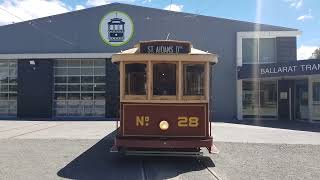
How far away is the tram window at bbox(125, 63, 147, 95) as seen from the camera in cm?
1085

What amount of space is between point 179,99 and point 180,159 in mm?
1674

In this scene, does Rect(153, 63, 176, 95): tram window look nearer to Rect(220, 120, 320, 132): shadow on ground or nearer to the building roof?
Rect(220, 120, 320, 132): shadow on ground

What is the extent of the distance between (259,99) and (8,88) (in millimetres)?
15549

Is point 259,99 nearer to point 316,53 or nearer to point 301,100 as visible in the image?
point 301,100

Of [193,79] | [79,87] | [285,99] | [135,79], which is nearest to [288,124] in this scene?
[285,99]

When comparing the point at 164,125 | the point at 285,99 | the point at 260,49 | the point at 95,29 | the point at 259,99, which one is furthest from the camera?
the point at 95,29

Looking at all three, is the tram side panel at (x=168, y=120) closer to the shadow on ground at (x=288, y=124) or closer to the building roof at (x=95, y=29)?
the shadow on ground at (x=288, y=124)

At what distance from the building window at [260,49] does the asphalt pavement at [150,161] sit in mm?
Answer: 12275

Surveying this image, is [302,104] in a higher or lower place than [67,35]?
lower

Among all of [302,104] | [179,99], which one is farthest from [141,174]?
[302,104]

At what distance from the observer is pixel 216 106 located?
2745 cm

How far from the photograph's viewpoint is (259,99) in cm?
2728

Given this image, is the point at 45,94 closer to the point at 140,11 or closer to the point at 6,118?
the point at 6,118

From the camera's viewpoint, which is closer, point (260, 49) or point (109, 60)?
point (260, 49)
